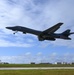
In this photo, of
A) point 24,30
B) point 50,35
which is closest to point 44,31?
point 50,35

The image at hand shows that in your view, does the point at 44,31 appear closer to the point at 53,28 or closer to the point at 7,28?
the point at 53,28

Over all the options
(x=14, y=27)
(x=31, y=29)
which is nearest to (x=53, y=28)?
(x=31, y=29)

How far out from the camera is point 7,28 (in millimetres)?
67125

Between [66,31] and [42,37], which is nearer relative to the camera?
[42,37]

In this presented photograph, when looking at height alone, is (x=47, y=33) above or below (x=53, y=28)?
below

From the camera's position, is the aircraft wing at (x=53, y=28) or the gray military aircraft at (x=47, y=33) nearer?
the aircraft wing at (x=53, y=28)

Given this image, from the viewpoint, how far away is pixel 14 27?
68000 mm

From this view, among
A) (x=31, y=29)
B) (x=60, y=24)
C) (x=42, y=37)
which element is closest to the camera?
(x=60, y=24)

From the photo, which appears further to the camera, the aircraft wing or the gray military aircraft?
the gray military aircraft

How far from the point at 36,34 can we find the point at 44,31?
2.99 metres

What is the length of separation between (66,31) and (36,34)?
10489mm

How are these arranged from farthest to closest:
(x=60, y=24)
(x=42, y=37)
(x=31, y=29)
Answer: (x=31, y=29)
(x=42, y=37)
(x=60, y=24)

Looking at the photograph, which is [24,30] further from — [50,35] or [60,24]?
[60,24]

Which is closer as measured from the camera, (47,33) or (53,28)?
(53,28)
